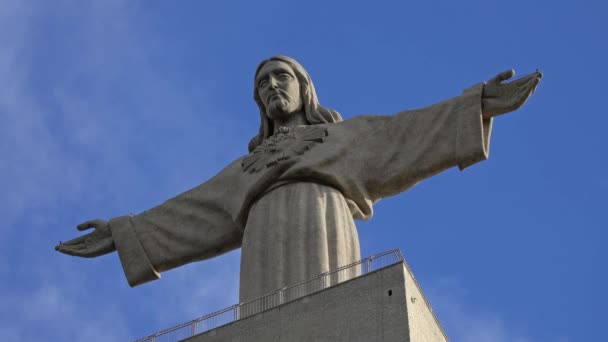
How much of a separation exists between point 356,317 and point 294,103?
6547mm

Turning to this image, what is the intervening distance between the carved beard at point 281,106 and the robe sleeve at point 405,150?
1.28m

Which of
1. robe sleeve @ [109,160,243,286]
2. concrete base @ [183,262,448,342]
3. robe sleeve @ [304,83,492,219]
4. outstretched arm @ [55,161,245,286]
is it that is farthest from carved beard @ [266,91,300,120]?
concrete base @ [183,262,448,342]

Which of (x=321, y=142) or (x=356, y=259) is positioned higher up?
(x=321, y=142)

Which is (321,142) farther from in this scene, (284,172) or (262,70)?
(262,70)

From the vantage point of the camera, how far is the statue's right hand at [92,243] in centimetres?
A: 2456

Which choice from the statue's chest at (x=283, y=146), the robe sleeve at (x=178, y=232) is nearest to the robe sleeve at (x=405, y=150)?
the statue's chest at (x=283, y=146)

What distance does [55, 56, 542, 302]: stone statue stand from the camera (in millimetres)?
21656

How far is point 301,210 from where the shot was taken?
21875 millimetres

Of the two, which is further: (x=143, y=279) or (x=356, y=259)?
(x=143, y=279)

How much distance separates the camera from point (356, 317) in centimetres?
1847

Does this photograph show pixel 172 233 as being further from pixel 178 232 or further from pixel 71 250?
pixel 71 250

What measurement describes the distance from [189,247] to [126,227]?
1.25 metres

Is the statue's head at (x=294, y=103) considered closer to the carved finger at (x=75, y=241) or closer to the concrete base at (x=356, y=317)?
the carved finger at (x=75, y=241)

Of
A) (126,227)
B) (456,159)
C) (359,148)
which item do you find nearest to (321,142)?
(359,148)
